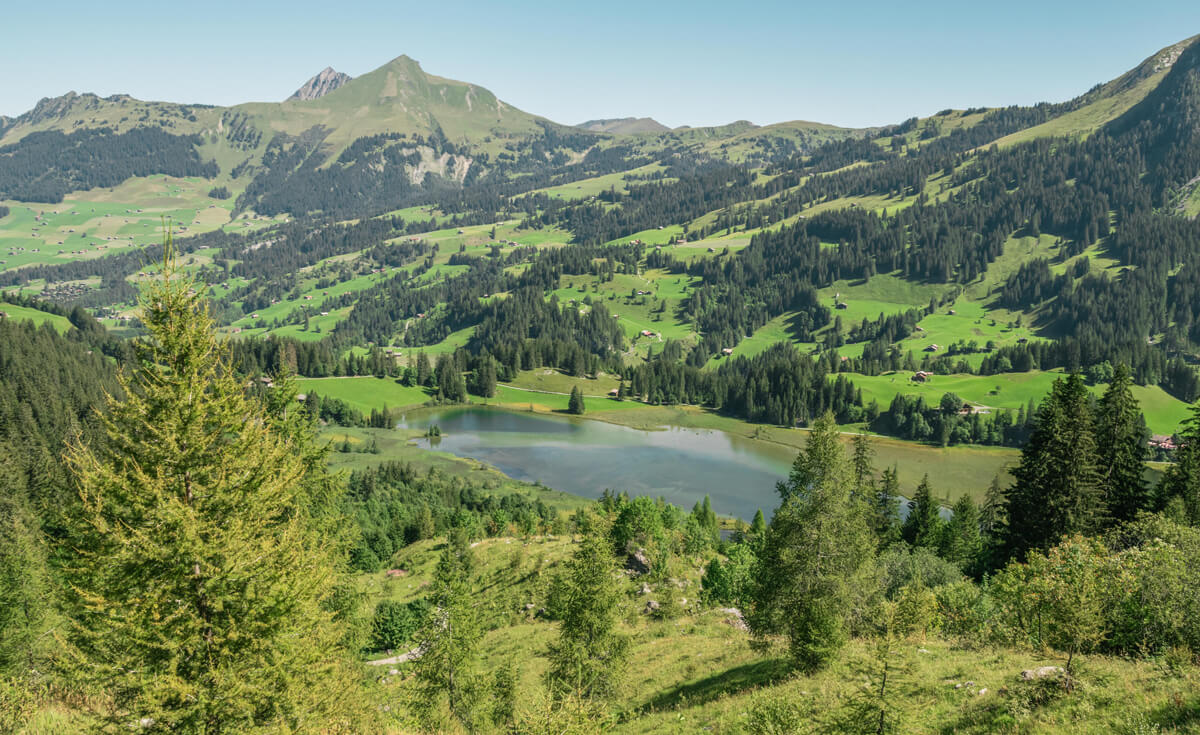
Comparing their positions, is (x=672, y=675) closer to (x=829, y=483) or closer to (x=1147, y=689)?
(x=829, y=483)

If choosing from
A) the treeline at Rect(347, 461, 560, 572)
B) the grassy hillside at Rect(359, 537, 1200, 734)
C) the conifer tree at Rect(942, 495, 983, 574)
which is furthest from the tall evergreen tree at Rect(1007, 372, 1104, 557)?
the treeline at Rect(347, 461, 560, 572)

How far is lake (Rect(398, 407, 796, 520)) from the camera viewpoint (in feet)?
406

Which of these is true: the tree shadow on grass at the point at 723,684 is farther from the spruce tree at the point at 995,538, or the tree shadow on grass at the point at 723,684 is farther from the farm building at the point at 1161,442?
the farm building at the point at 1161,442

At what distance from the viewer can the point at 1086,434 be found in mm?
46656

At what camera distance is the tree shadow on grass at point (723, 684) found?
27875 mm

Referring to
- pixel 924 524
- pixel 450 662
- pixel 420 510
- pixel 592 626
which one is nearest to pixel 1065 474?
pixel 924 524

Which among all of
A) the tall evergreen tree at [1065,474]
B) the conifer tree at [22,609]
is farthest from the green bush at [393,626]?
the tall evergreen tree at [1065,474]

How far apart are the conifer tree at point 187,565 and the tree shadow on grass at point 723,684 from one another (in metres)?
19.6

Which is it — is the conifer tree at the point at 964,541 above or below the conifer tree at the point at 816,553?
below

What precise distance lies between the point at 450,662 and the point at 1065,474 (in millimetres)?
49398

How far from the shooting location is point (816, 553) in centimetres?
2736

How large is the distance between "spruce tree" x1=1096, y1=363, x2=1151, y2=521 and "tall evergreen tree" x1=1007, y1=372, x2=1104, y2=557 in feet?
5.84

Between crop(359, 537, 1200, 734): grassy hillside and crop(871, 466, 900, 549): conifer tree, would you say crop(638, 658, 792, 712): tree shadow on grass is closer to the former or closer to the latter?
crop(359, 537, 1200, 734): grassy hillside

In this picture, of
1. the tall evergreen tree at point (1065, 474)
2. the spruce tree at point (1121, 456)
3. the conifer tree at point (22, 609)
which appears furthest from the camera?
the spruce tree at point (1121, 456)
